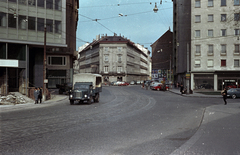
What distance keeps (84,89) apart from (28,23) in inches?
556

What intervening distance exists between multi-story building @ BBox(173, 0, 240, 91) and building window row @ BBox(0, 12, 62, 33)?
30247mm

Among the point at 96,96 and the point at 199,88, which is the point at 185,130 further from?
the point at 199,88

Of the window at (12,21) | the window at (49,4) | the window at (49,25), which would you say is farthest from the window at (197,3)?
the window at (12,21)

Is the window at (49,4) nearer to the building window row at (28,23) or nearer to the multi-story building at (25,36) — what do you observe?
the multi-story building at (25,36)

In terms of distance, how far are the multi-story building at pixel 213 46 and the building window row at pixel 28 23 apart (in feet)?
99.2

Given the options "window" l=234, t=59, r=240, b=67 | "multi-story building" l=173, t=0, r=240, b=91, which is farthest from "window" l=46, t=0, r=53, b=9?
"window" l=234, t=59, r=240, b=67

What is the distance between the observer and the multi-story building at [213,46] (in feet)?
166

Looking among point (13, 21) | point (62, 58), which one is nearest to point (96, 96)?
point (13, 21)

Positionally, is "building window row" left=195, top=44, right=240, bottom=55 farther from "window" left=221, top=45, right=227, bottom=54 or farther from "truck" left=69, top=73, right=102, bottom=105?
"truck" left=69, top=73, right=102, bottom=105

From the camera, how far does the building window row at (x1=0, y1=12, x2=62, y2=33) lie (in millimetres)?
28891

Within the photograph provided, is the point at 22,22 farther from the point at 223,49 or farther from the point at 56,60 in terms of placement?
the point at 223,49

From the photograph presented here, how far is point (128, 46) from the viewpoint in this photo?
100 meters

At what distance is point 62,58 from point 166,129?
4710 centimetres

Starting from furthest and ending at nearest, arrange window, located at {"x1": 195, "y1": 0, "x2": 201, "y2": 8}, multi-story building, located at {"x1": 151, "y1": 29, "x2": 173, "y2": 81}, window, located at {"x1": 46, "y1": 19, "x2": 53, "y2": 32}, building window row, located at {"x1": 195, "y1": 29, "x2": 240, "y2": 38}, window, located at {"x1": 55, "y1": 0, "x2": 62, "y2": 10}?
multi-story building, located at {"x1": 151, "y1": 29, "x2": 173, "y2": 81}
window, located at {"x1": 195, "y1": 0, "x2": 201, "y2": 8}
building window row, located at {"x1": 195, "y1": 29, "x2": 240, "y2": 38}
window, located at {"x1": 55, "y1": 0, "x2": 62, "y2": 10}
window, located at {"x1": 46, "y1": 19, "x2": 53, "y2": 32}
